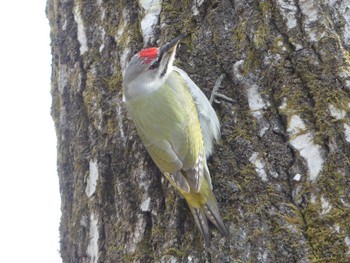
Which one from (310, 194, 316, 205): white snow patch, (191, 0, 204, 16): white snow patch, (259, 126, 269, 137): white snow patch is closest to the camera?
(310, 194, 316, 205): white snow patch

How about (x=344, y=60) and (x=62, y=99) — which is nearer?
(x=344, y=60)

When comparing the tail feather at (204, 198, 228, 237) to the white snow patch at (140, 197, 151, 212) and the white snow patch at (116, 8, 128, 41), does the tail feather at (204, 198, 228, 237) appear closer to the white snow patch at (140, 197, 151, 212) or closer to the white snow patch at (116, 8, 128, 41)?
the white snow patch at (140, 197, 151, 212)

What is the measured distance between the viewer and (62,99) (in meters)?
3.78

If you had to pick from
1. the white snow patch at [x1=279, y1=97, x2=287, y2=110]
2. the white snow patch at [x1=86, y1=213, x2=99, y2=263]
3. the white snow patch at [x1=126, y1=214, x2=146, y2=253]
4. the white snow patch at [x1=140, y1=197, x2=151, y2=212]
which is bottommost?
the white snow patch at [x1=86, y1=213, x2=99, y2=263]

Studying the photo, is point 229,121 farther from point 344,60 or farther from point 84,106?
point 84,106

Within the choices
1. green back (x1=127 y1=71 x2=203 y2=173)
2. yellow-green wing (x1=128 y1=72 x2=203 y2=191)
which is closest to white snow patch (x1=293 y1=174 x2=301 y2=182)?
yellow-green wing (x1=128 y1=72 x2=203 y2=191)

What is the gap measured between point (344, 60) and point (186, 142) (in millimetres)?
973

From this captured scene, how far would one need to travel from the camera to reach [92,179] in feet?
11.1

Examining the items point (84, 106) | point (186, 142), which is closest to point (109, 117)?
point (84, 106)

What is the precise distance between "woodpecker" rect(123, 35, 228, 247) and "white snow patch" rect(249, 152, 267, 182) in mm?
269

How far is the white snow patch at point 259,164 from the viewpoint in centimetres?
292

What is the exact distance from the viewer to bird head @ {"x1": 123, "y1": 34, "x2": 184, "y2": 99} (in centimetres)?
352

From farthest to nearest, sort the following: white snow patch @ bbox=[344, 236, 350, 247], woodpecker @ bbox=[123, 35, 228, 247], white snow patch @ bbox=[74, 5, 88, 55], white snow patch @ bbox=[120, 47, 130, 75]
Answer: white snow patch @ bbox=[74, 5, 88, 55] → white snow patch @ bbox=[120, 47, 130, 75] → woodpecker @ bbox=[123, 35, 228, 247] → white snow patch @ bbox=[344, 236, 350, 247]

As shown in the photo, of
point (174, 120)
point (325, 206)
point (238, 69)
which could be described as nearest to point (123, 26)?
point (174, 120)
